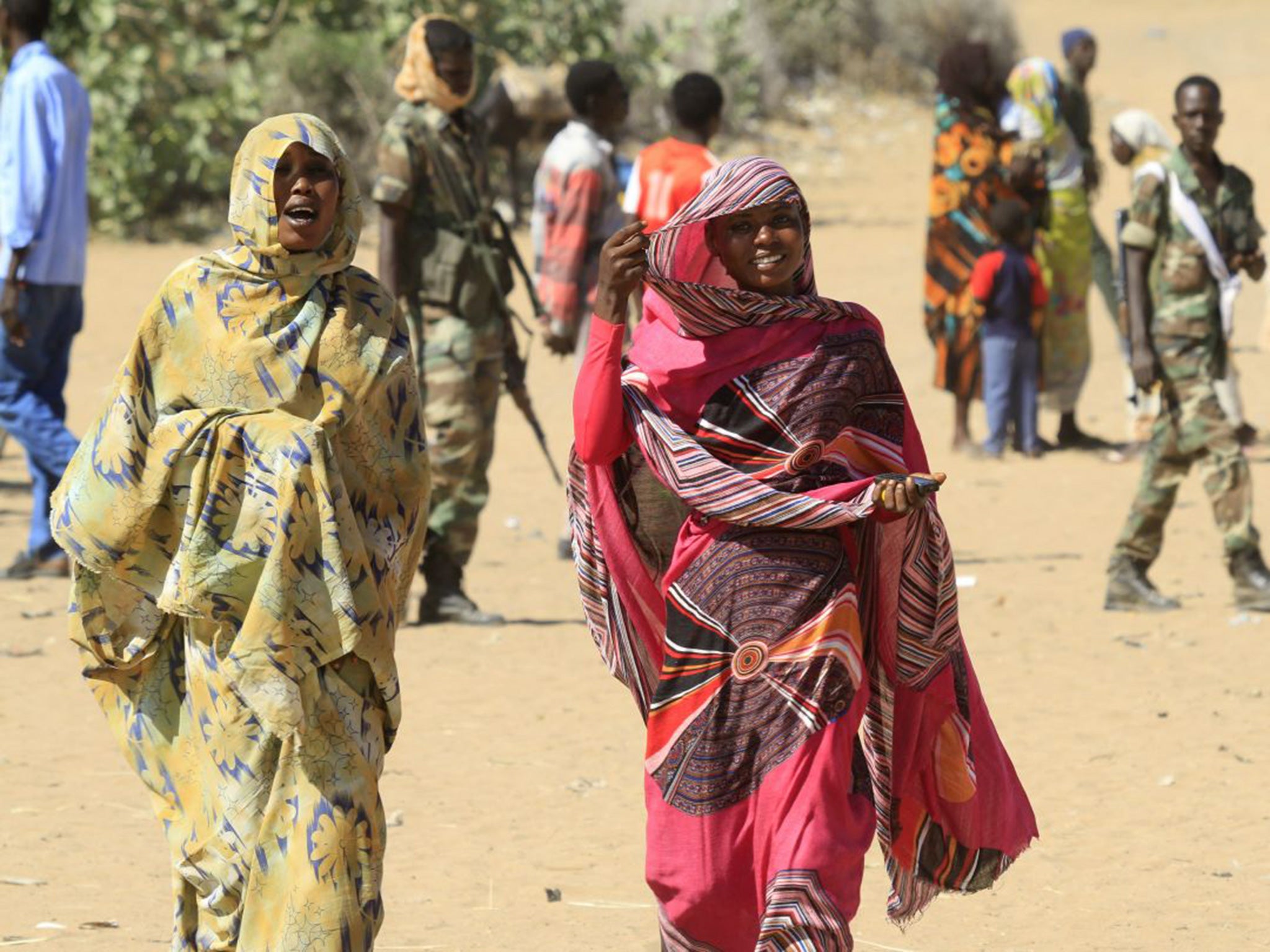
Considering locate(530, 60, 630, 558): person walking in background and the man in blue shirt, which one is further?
locate(530, 60, 630, 558): person walking in background

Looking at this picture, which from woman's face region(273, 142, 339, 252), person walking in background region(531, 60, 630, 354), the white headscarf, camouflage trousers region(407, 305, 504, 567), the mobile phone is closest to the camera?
the mobile phone

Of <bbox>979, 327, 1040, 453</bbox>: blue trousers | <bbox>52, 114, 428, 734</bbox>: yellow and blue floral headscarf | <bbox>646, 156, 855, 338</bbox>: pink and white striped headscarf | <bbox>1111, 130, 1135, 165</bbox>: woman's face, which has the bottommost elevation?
<bbox>979, 327, 1040, 453</bbox>: blue trousers

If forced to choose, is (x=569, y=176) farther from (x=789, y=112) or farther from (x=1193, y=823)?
(x=789, y=112)

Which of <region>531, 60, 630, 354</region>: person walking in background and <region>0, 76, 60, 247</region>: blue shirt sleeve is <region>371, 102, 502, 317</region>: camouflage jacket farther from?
<region>0, 76, 60, 247</region>: blue shirt sleeve

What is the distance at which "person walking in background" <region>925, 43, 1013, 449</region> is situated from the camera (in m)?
12.7

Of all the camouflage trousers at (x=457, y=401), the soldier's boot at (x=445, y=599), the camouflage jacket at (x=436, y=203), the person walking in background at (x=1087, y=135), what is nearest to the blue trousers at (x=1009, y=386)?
the person walking in background at (x=1087, y=135)

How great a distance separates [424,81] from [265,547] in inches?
164

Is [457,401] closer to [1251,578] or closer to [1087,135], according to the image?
[1251,578]

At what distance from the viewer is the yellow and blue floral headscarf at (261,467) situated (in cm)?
416

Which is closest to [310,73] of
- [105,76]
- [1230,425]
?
[105,76]

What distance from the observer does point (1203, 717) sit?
282 inches

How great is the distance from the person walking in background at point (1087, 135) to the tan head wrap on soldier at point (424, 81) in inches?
228

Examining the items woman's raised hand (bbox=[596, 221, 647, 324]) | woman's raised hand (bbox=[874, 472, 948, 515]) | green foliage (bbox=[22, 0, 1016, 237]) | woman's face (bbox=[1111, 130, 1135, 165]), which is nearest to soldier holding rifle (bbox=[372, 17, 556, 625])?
woman's raised hand (bbox=[596, 221, 647, 324])

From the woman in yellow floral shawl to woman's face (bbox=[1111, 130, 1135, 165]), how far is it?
27.3 ft
